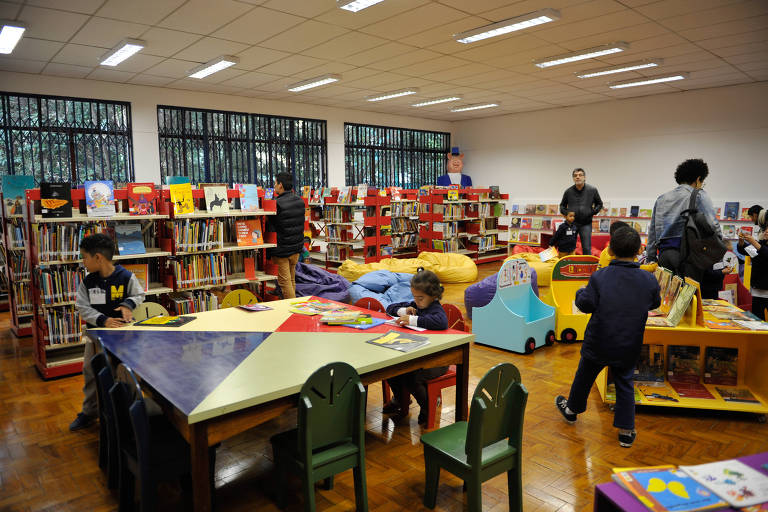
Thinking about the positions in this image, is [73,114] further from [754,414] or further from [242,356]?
[754,414]

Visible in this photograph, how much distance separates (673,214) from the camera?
13.5 feet

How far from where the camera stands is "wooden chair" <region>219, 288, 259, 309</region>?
390cm

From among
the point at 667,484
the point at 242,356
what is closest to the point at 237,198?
the point at 242,356

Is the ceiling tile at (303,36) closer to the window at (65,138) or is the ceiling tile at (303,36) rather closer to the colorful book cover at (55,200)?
the colorful book cover at (55,200)

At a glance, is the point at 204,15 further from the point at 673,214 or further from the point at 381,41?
the point at 673,214

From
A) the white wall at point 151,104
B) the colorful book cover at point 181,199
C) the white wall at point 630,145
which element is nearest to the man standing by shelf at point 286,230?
the colorful book cover at point 181,199

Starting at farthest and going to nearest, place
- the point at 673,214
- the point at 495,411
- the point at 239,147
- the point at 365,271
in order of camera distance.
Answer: the point at 239,147 < the point at 365,271 < the point at 673,214 < the point at 495,411

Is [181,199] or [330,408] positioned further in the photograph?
[181,199]

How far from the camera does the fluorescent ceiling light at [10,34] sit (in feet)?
17.4

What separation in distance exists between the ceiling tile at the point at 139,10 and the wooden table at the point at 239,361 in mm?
3345

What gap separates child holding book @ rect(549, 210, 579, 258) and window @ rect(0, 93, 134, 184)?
24.1 feet

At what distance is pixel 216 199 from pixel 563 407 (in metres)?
3.85

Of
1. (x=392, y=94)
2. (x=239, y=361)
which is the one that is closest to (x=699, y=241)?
(x=239, y=361)

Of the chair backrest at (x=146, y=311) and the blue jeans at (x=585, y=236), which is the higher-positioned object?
the blue jeans at (x=585, y=236)
